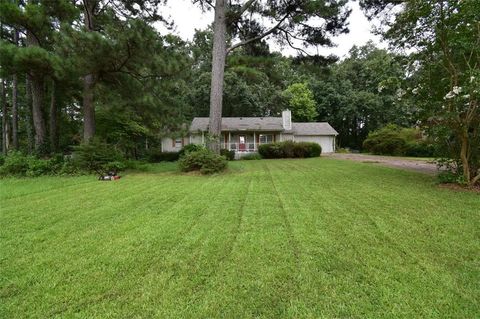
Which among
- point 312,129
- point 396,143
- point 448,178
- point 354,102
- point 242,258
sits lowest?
point 242,258

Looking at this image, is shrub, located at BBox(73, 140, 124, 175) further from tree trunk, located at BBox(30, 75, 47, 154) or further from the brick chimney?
the brick chimney

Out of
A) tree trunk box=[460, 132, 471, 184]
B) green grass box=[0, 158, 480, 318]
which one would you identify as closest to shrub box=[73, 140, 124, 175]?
green grass box=[0, 158, 480, 318]

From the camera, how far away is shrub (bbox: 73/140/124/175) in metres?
10.5

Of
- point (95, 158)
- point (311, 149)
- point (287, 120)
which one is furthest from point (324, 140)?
point (95, 158)

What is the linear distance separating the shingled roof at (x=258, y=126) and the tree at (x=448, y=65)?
57.7 ft

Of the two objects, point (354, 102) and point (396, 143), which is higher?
point (354, 102)

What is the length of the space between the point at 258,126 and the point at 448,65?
1872 centimetres

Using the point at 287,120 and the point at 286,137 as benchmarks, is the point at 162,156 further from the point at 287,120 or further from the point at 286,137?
the point at 287,120

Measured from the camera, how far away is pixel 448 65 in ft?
22.1

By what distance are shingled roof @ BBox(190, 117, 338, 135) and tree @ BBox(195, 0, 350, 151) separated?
11.8 m

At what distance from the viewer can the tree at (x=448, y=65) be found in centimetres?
612

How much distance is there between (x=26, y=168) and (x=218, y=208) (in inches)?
345

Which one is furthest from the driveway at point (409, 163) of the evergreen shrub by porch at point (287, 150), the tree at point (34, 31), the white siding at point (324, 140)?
the tree at point (34, 31)

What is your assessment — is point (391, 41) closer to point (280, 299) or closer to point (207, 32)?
point (280, 299)
